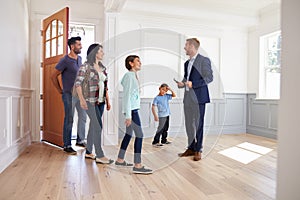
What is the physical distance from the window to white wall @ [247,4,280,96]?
0.09 meters

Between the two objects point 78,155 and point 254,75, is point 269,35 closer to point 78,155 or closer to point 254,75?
point 254,75

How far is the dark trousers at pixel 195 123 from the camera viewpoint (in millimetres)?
2666

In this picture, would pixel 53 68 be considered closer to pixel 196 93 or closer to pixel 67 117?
pixel 67 117

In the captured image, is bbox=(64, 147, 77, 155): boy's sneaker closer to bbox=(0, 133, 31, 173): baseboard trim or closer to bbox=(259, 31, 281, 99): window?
bbox=(0, 133, 31, 173): baseboard trim

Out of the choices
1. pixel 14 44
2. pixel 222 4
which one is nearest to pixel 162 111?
pixel 14 44

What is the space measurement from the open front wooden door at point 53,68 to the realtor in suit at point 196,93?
1.65 meters

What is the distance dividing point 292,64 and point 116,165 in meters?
2.03

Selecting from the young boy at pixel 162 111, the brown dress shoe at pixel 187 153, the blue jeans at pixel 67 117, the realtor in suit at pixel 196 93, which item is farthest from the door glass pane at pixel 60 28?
the brown dress shoe at pixel 187 153

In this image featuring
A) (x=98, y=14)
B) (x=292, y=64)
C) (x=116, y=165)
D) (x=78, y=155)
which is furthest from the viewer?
(x=98, y=14)

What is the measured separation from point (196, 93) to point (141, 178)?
1181 millimetres

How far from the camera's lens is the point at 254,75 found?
4.66 metres

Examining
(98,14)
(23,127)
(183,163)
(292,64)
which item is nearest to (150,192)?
(183,163)

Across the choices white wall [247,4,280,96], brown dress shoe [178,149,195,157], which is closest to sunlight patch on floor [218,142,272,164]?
brown dress shoe [178,149,195,157]

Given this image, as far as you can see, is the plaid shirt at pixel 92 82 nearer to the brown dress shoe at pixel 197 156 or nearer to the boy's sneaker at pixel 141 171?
the boy's sneaker at pixel 141 171
